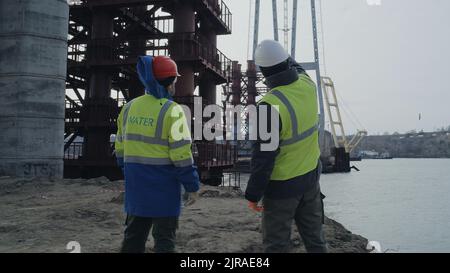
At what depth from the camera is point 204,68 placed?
19.0 metres

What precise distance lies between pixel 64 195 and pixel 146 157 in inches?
280

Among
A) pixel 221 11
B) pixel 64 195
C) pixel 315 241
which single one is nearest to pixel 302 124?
pixel 315 241

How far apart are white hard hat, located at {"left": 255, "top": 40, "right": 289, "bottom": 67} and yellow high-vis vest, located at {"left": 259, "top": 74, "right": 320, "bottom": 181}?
0.74ft

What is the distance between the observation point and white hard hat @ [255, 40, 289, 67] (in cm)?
325

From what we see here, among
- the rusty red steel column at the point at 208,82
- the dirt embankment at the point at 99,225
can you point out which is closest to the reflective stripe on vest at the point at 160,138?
the dirt embankment at the point at 99,225

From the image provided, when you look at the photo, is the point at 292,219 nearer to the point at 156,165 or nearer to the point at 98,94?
the point at 156,165

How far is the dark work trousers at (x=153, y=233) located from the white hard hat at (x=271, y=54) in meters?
1.50

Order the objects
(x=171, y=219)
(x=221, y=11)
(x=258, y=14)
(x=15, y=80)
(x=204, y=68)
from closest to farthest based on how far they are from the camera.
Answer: (x=171, y=219) → (x=15, y=80) → (x=204, y=68) → (x=221, y=11) → (x=258, y=14)

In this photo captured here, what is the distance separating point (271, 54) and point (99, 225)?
4.45 metres

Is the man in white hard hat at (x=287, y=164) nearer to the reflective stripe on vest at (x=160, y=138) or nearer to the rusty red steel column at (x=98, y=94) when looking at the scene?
the reflective stripe on vest at (x=160, y=138)

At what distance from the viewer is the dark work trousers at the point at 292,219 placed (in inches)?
122

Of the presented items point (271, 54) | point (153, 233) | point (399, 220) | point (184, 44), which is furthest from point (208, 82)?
point (153, 233)

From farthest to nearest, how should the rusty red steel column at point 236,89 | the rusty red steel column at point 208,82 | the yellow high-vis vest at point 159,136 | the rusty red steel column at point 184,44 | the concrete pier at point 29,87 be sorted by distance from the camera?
the rusty red steel column at point 236,89 → the rusty red steel column at point 208,82 → the rusty red steel column at point 184,44 → the concrete pier at point 29,87 → the yellow high-vis vest at point 159,136
